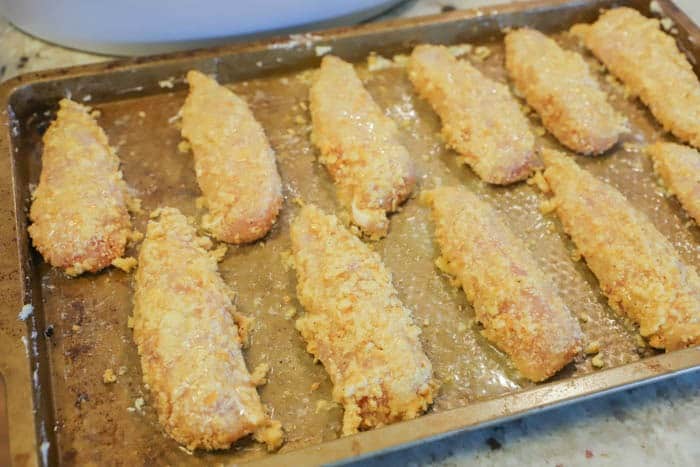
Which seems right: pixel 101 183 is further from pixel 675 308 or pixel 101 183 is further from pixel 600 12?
pixel 600 12

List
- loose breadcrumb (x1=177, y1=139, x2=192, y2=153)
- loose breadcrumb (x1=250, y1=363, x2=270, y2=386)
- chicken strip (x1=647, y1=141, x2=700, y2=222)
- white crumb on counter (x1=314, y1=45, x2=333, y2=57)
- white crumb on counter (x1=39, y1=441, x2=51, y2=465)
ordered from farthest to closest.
→ 1. white crumb on counter (x1=314, y1=45, x2=333, y2=57)
2. loose breadcrumb (x1=177, y1=139, x2=192, y2=153)
3. chicken strip (x1=647, y1=141, x2=700, y2=222)
4. loose breadcrumb (x1=250, y1=363, x2=270, y2=386)
5. white crumb on counter (x1=39, y1=441, x2=51, y2=465)

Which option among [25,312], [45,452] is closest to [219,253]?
[25,312]

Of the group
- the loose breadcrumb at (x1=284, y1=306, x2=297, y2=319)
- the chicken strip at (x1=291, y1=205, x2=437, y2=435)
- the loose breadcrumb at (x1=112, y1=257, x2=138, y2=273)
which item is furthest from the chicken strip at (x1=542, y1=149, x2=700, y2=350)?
the loose breadcrumb at (x1=112, y1=257, x2=138, y2=273)

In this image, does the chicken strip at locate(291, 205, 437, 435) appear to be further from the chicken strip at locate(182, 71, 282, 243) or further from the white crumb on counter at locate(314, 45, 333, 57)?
the white crumb on counter at locate(314, 45, 333, 57)

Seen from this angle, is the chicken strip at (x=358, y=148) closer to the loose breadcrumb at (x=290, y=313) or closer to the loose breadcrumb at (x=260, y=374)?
the loose breadcrumb at (x=290, y=313)

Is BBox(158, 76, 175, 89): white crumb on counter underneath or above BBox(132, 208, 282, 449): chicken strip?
above

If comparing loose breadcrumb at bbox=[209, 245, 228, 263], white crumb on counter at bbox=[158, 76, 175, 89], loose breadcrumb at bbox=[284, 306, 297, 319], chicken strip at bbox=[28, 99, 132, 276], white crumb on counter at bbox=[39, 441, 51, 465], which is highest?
white crumb on counter at bbox=[158, 76, 175, 89]
